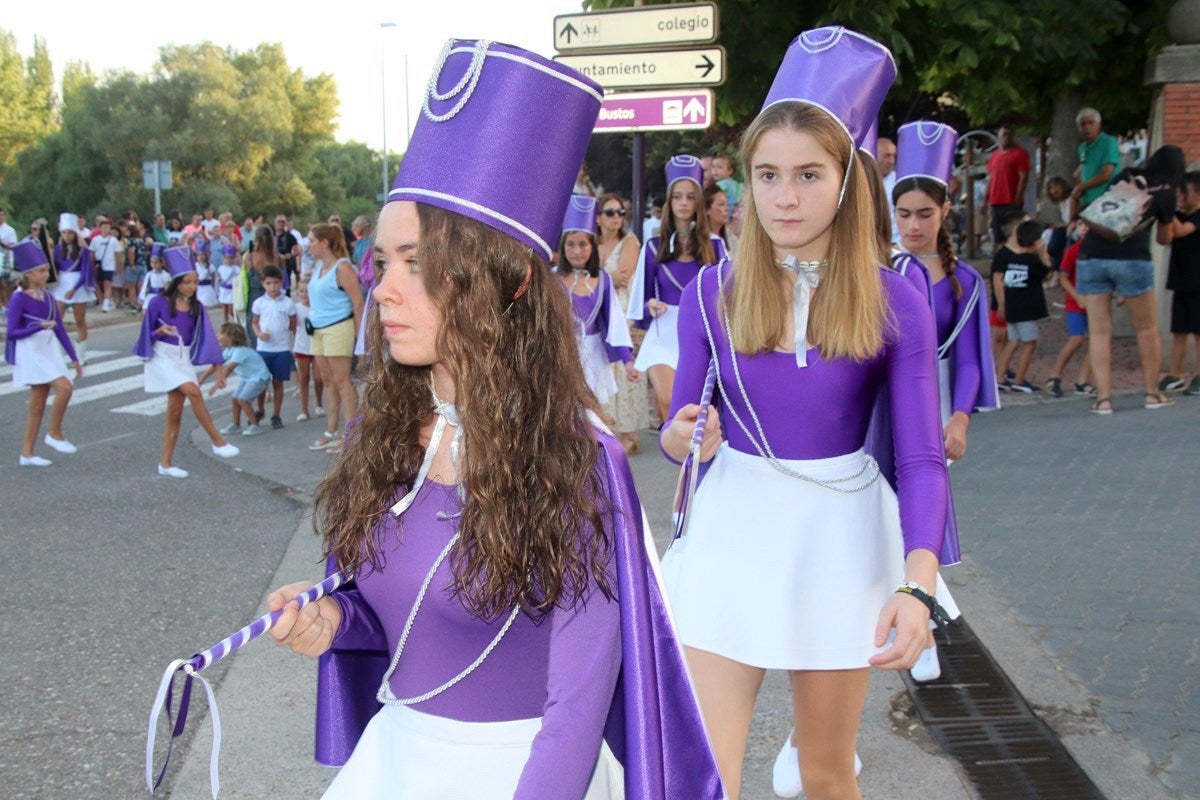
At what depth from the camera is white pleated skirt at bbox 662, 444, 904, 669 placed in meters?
2.87

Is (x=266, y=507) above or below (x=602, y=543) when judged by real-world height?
below

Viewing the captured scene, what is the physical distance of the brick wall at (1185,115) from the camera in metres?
12.8

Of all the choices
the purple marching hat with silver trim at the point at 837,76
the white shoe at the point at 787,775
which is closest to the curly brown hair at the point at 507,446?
the purple marching hat with silver trim at the point at 837,76

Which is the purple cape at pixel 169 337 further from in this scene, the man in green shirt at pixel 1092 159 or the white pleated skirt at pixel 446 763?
the man in green shirt at pixel 1092 159

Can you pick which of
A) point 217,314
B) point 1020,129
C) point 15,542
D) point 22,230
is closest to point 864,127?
point 15,542

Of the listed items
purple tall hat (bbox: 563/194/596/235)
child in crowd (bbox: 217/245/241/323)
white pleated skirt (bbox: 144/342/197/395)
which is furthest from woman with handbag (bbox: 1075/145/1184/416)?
child in crowd (bbox: 217/245/241/323)

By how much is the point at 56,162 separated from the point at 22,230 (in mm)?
9319

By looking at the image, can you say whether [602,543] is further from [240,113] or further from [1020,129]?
[240,113]

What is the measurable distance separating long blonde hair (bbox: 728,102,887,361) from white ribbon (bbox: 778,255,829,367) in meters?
0.02

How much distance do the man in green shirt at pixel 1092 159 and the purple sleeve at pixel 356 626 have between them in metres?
13.1

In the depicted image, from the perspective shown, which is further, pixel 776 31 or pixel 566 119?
pixel 776 31

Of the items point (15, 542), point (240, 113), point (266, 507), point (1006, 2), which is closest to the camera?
point (15, 542)

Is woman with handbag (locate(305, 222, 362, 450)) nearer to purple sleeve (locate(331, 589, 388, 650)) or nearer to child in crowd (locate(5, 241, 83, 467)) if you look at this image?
child in crowd (locate(5, 241, 83, 467))

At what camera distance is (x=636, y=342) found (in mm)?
11508
